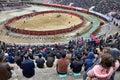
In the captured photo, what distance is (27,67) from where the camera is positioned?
42.5ft

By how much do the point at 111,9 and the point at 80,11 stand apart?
7.13 metres

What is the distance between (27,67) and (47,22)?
33.5m

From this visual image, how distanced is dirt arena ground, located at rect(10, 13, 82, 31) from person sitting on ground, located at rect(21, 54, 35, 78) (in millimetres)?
29648

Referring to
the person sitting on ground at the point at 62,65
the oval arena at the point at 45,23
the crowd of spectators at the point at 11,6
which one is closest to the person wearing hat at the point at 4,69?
the person sitting on ground at the point at 62,65

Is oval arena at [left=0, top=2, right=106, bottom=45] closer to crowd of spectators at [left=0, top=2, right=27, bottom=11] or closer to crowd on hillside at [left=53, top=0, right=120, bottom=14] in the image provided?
crowd on hillside at [left=53, top=0, right=120, bottom=14]

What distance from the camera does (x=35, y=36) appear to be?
41.1 meters

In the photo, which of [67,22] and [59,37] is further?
[67,22]

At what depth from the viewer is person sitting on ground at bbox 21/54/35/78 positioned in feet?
42.2

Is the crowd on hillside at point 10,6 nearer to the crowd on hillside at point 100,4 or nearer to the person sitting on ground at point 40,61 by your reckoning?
the crowd on hillside at point 100,4

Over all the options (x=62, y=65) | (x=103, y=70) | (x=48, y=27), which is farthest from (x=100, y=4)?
(x=103, y=70)

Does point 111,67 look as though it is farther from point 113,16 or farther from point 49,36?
point 113,16

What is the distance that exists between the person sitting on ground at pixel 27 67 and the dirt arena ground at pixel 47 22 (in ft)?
97.3

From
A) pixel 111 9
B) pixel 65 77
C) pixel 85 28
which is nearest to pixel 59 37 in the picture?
pixel 85 28

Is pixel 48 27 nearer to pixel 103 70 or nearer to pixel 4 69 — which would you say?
pixel 4 69
